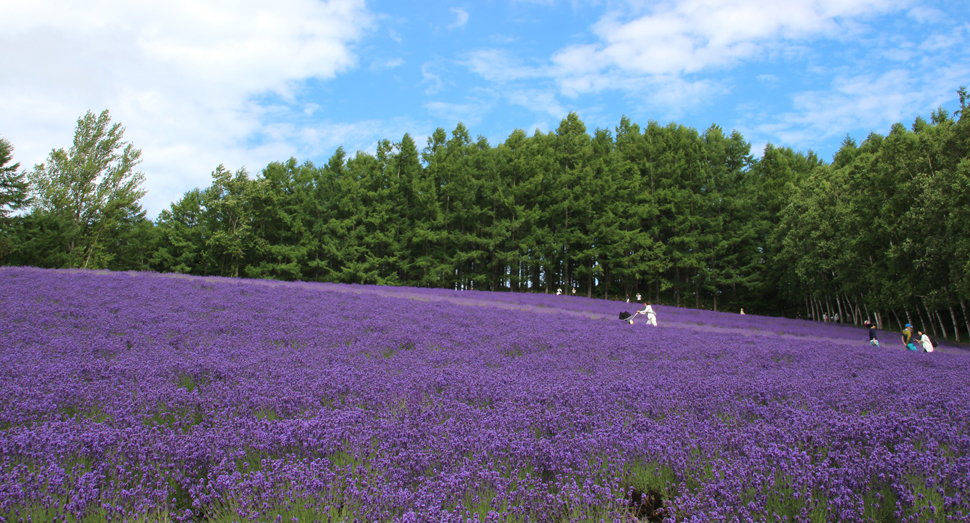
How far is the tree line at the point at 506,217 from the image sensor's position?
3772cm

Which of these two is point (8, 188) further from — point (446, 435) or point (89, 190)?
point (446, 435)

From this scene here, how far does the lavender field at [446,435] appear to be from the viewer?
3061 mm

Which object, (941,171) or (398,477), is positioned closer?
(398,477)

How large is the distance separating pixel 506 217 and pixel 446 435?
39.3 m

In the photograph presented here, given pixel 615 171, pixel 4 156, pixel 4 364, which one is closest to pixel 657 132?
pixel 615 171

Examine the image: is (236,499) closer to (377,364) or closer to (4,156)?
(377,364)

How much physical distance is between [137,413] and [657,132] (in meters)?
50.8

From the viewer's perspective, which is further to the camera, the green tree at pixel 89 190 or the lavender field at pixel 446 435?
the green tree at pixel 89 190

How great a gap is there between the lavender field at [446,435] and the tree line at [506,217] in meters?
31.3

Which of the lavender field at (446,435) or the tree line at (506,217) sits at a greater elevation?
the tree line at (506,217)

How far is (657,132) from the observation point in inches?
1898

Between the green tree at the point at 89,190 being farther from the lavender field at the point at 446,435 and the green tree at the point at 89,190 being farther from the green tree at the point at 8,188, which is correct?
the lavender field at the point at 446,435

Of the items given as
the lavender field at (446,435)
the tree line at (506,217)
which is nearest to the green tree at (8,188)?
the tree line at (506,217)

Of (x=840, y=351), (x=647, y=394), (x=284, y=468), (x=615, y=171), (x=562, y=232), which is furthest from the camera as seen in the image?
(x=615, y=171)
